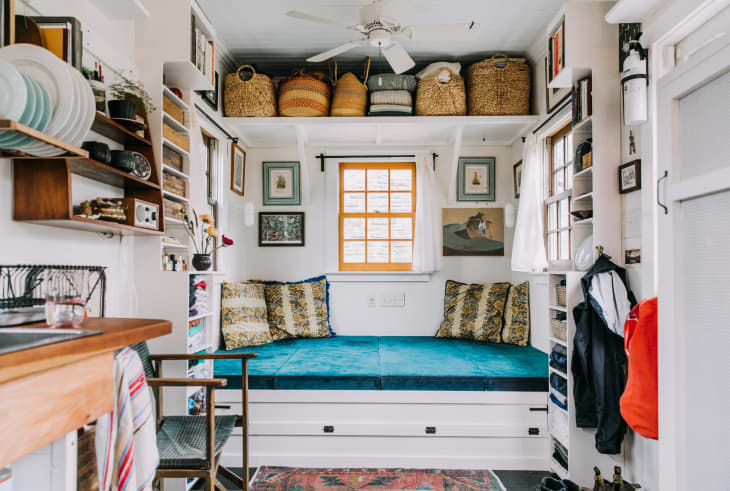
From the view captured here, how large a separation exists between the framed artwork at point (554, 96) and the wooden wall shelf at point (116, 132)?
97.2 inches

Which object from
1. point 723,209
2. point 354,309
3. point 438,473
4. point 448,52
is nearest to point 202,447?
point 438,473

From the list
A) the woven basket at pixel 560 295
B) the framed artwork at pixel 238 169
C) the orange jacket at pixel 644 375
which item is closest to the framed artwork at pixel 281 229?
the framed artwork at pixel 238 169

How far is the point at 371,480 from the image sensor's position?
2650 mm

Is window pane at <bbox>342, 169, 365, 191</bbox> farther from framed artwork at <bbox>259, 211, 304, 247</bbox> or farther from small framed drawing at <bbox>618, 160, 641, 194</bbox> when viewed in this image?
small framed drawing at <bbox>618, 160, 641, 194</bbox>

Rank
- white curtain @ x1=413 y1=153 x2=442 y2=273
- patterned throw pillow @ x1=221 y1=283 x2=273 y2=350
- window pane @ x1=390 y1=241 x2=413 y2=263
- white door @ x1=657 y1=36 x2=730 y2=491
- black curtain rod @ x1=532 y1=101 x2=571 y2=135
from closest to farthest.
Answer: white door @ x1=657 y1=36 x2=730 y2=491
black curtain rod @ x1=532 y1=101 x2=571 y2=135
patterned throw pillow @ x1=221 y1=283 x2=273 y2=350
white curtain @ x1=413 y1=153 x2=442 y2=273
window pane @ x1=390 y1=241 x2=413 y2=263

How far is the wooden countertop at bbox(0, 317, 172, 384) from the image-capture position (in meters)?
0.86

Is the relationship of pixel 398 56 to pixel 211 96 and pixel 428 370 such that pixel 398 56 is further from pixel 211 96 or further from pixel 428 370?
pixel 428 370

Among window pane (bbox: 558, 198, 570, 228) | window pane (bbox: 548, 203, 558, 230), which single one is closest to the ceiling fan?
window pane (bbox: 558, 198, 570, 228)

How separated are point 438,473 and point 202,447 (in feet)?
4.78

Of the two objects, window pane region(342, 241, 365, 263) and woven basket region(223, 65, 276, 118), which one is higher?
woven basket region(223, 65, 276, 118)

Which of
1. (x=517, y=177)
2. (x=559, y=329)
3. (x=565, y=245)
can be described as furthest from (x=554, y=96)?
(x=559, y=329)

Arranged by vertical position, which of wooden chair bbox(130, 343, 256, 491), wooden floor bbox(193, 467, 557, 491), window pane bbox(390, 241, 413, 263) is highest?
window pane bbox(390, 241, 413, 263)

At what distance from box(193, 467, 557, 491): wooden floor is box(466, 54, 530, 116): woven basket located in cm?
255

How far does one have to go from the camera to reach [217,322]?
11.6ft
